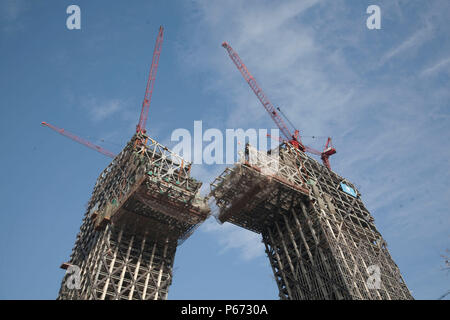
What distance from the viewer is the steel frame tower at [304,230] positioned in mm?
57219

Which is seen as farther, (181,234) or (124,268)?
(181,234)

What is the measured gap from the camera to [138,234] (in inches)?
2468

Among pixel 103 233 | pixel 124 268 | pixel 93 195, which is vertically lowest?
pixel 124 268

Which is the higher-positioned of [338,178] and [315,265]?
[338,178]

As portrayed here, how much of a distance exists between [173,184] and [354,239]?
32499mm

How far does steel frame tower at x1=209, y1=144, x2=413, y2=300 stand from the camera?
57.2 meters

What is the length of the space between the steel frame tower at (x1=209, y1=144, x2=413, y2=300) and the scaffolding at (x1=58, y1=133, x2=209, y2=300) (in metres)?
6.77

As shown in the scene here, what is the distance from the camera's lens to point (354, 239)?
66.7 metres

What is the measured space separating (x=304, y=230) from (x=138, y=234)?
89.7 ft

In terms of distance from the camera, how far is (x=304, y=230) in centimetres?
6450
